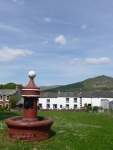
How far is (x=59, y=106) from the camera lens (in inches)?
2921

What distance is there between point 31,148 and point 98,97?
59.8 meters

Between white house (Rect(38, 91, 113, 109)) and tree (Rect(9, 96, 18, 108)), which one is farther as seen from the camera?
white house (Rect(38, 91, 113, 109))

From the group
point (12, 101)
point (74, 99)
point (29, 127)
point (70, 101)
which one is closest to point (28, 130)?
point (29, 127)

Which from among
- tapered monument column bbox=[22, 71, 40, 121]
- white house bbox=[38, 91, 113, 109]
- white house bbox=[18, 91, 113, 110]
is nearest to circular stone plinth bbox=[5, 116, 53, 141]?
tapered monument column bbox=[22, 71, 40, 121]

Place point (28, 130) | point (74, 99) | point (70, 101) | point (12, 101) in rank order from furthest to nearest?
point (70, 101) → point (74, 99) → point (12, 101) → point (28, 130)

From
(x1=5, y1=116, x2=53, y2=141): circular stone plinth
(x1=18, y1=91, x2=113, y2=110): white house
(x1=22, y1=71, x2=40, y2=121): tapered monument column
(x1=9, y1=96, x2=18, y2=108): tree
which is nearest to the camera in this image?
(x1=5, y1=116, x2=53, y2=141): circular stone plinth

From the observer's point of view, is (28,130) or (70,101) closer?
(28,130)

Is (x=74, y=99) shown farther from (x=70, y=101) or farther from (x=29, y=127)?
(x=29, y=127)

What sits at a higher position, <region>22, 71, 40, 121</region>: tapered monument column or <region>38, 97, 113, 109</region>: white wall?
<region>22, 71, 40, 121</region>: tapered monument column

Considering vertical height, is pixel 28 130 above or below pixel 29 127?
below

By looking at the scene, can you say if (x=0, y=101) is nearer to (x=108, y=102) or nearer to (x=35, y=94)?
(x=108, y=102)

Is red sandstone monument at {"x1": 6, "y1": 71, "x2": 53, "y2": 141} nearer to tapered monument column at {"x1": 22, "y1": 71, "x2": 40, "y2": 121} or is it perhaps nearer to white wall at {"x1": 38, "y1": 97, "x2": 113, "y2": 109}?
tapered monument column at {"x1": 22, "y1": 71, "x2": 40, "y2": 121}

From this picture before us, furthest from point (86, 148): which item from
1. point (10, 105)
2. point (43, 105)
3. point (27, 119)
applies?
point (43, 105)

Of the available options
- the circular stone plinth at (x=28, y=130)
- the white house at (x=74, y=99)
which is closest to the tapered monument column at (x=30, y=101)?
the circular stone plinth at (x=28, y=130)
